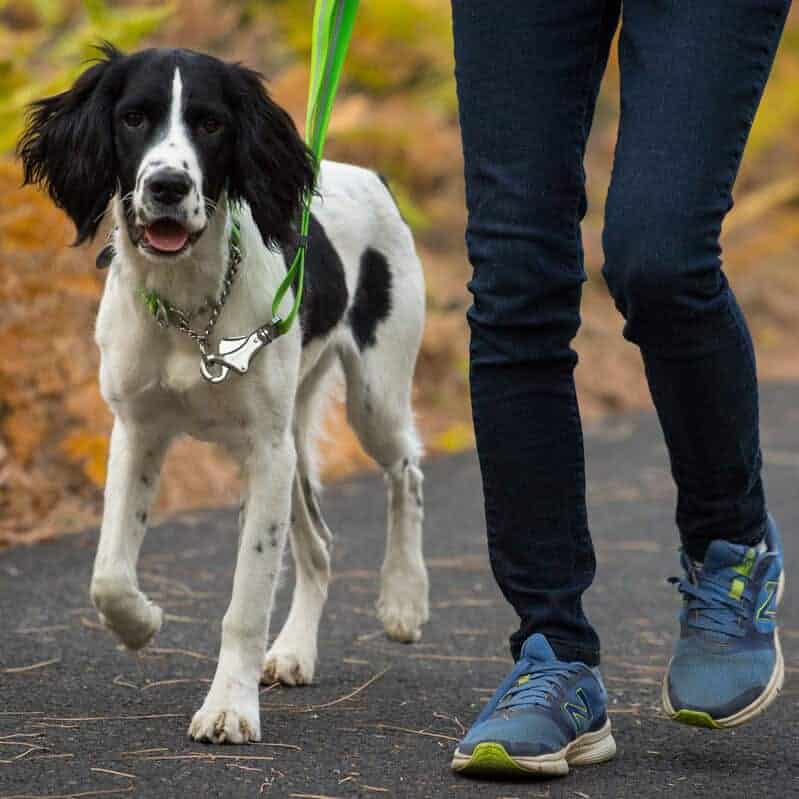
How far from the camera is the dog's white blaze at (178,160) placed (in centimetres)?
313

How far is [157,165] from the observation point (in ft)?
10.2

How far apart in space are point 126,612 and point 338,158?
6351 millimetres

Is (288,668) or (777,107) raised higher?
(777,107)

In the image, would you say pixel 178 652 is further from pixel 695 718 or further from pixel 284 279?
pixel 695 718

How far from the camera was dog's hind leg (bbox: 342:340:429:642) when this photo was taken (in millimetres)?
4277

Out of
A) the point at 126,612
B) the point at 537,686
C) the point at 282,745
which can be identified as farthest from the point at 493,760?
the point at 126,612

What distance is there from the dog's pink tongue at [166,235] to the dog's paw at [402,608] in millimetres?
1419

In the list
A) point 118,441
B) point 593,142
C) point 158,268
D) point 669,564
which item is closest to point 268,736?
point 118,441

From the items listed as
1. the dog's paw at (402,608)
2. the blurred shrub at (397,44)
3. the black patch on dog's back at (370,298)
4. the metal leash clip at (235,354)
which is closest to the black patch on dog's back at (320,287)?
the black patch on dog's back at (370,298)

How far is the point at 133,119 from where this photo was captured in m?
3.26

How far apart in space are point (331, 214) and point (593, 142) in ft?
30.1

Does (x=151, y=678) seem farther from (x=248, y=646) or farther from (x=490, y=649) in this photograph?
(x=490, y=649)

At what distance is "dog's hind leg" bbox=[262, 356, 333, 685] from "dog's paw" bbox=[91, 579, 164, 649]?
1.42 feet

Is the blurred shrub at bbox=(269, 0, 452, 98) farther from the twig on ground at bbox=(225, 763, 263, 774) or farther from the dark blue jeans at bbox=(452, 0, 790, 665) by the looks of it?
the twig on ground at bbox=(225, 763, 263, 774)
